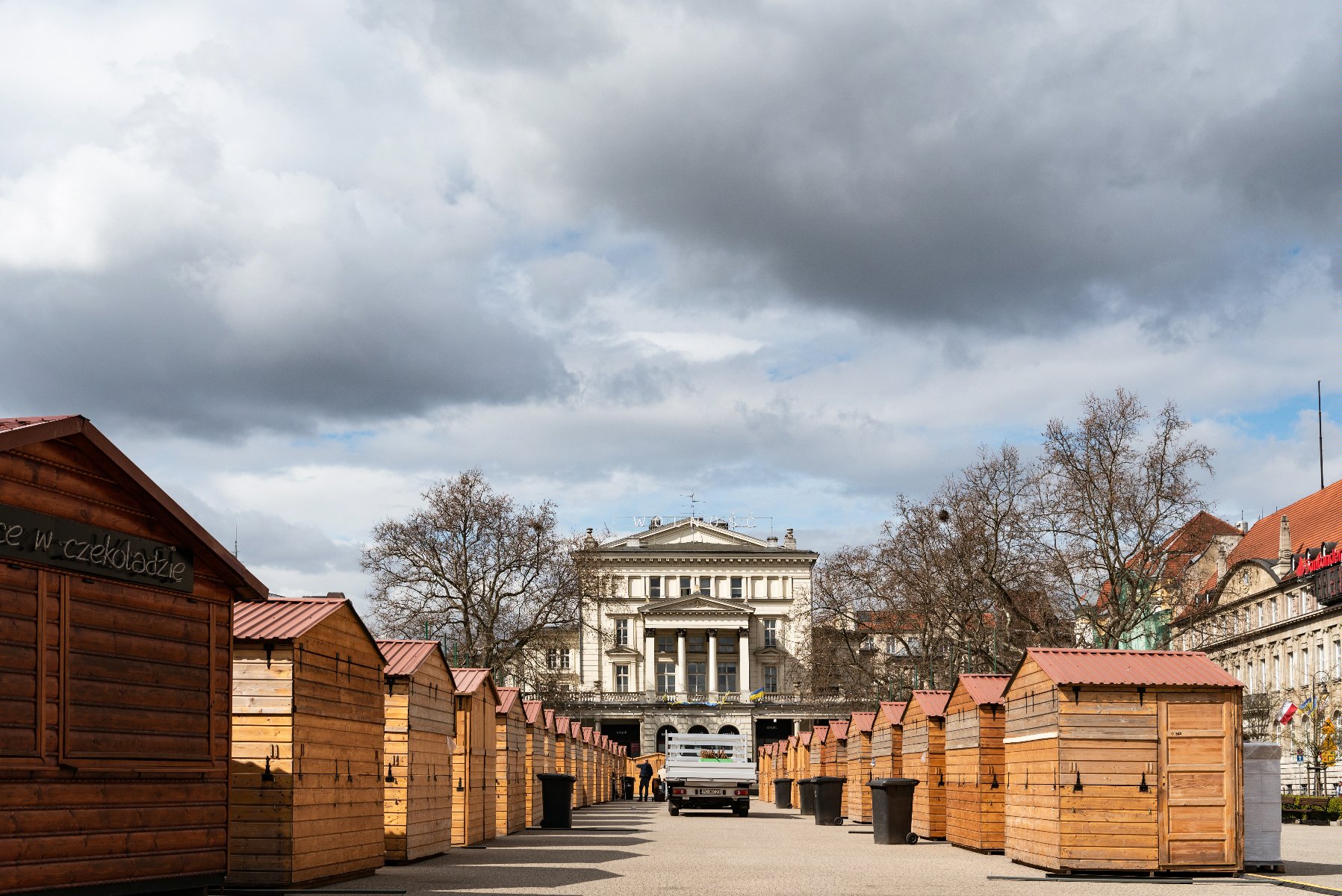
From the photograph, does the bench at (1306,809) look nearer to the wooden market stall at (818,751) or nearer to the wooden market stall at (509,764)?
the wooden market stall at (818,751)

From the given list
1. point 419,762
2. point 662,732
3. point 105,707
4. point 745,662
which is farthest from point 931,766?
point 745,662

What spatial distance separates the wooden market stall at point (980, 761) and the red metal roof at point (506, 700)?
10687 millimetres

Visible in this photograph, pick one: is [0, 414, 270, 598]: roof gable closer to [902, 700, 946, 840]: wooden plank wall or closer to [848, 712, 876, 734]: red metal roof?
[902, 700, 946, 840]: wooden plank wall

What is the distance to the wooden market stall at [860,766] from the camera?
39719mm

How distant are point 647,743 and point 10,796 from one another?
345 ft

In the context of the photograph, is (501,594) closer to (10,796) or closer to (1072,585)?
(1072,585)

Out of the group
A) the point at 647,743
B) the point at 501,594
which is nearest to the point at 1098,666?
the point at 501,594

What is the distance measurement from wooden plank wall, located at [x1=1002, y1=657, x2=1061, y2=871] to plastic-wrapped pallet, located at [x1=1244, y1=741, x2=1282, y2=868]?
294cm

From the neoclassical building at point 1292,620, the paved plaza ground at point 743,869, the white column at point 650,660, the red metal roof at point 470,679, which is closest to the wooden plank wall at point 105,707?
the paved plaza ground at point 743,869

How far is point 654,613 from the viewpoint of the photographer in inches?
4855

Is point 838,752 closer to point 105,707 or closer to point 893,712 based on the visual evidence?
point 893,712

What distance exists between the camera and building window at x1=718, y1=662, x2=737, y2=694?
411ft

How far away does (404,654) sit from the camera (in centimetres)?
2439

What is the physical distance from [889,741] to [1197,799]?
608 inches
